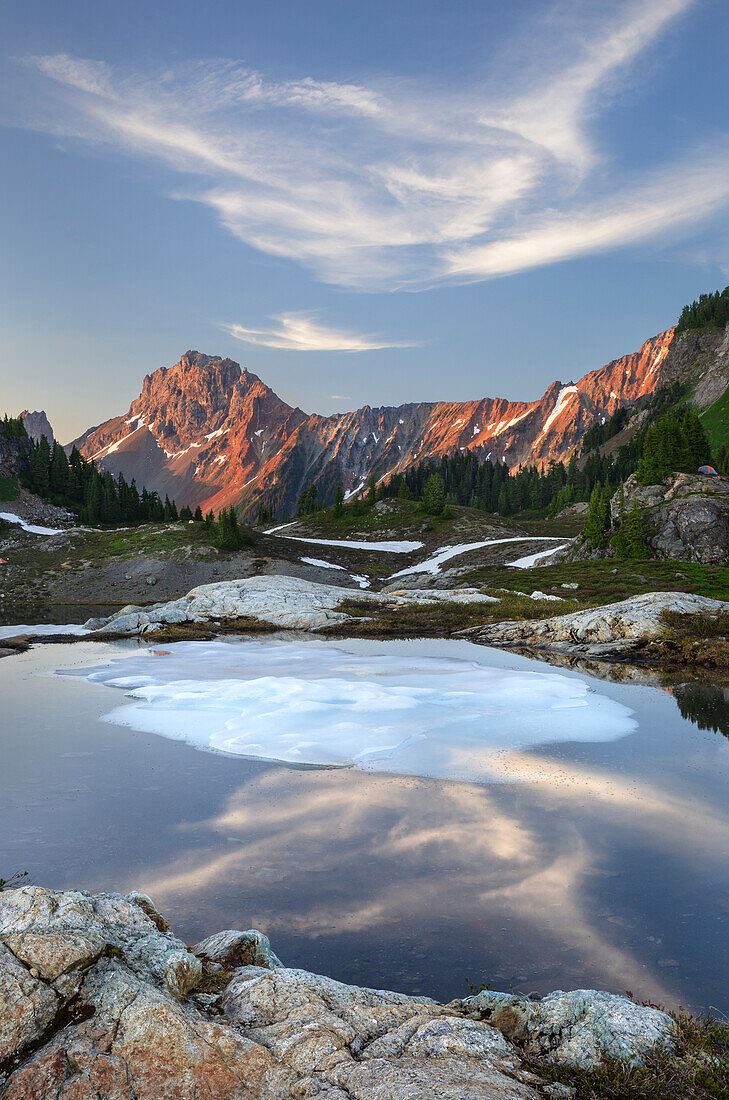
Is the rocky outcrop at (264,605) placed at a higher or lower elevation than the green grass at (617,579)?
lower

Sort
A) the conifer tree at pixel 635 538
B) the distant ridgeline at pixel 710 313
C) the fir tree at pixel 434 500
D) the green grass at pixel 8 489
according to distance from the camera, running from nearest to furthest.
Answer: the conifer tree at pixel 635 538 < the green grass at pixel 8 489 < the fir tree at pixel 434 500 < the distant ridgeline at pixel 710 313

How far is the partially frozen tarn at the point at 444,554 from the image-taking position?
312 ft

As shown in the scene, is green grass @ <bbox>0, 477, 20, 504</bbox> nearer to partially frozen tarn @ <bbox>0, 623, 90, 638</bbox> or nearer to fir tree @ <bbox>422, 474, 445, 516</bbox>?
partially frozen tarn @ <bbox>0, 623, 90, 638</bbox>

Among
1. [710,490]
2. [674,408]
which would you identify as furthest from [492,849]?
[674,408]

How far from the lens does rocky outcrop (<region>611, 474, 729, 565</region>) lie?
68688mm

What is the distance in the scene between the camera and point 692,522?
71.0 meters

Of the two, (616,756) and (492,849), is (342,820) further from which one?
(616,756)

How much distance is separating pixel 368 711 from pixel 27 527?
408 feet

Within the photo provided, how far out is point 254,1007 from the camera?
6.12 metres

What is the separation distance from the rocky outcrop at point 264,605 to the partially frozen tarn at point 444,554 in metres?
27.8

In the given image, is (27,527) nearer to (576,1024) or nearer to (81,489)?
(81,489)

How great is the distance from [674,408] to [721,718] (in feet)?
597

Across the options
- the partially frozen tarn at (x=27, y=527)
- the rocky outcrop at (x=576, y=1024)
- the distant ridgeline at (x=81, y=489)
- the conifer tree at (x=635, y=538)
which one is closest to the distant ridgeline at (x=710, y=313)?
the conifer tree at (x=635, y=538)

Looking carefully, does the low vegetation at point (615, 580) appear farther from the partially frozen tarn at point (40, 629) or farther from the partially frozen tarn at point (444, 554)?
the partially frozen tarn at point (40, 629)
